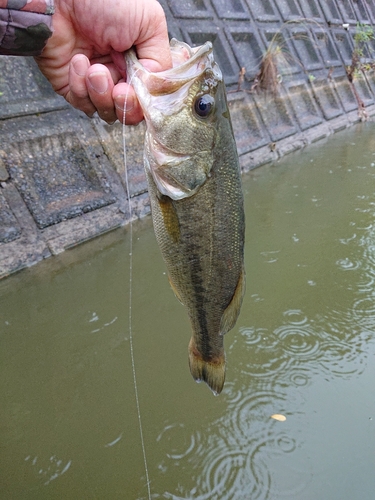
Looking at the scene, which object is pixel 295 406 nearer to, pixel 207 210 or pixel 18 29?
pixel 207 210

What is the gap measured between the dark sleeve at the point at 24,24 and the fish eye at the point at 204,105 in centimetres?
75

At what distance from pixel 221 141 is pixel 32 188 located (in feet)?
8.75

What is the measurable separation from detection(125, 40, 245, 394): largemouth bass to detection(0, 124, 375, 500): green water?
811 mm

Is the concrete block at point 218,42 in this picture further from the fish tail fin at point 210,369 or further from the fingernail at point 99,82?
the fish tail fin at point 210,369

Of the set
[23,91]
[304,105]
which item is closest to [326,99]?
[304,105]

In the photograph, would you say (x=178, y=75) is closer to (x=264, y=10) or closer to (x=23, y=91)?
(x=23, y=91)

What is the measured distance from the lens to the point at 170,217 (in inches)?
73.1

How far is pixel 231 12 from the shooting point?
7.24 meters

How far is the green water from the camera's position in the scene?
2.20 meters

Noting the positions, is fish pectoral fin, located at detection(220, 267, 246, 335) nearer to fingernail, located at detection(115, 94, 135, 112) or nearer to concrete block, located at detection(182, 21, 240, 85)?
fingernail, located at detection(115, 94, 135, 112)

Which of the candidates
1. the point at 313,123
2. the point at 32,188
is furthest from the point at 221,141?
the point at 313,123

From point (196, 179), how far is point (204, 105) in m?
0.30

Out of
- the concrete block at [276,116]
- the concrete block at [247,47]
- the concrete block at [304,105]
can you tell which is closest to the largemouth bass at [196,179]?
the concrete block at [276,116]

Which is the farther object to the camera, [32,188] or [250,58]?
[250,58]
